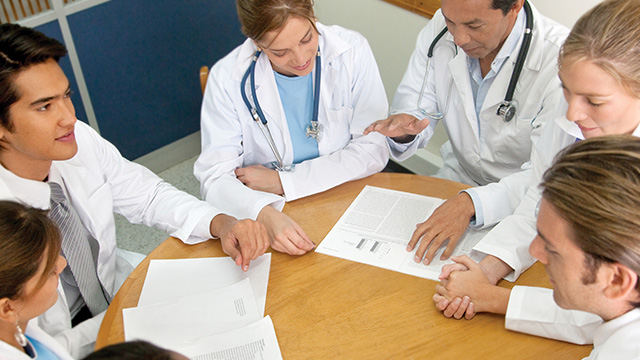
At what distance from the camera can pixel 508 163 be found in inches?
69.8

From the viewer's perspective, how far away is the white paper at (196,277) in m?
1.29

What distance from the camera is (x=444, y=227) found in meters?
1.39

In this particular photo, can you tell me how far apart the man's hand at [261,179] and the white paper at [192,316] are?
41 centimetres

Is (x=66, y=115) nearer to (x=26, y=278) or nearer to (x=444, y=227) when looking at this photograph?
(x=26, y=278)

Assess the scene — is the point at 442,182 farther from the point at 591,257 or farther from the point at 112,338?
the point at 112,338

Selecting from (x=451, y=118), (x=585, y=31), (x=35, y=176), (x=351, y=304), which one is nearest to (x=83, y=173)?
(x=35, y=176)

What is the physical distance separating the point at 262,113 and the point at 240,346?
0.78m

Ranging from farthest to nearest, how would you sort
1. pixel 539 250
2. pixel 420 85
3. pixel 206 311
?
pixel 420 85
pixel 206 311
pixel 539 250

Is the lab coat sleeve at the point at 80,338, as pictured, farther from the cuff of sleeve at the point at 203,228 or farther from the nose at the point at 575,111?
the nose at the point at 575,111

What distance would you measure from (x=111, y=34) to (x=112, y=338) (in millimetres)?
1824

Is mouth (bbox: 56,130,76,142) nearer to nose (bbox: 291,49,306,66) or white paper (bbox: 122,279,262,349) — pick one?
white paper (bbox: 122,279,262,349)

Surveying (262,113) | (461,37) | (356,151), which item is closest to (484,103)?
(461,37)

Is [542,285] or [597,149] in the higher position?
[597,149]

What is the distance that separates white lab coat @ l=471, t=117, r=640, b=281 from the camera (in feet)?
4.22
